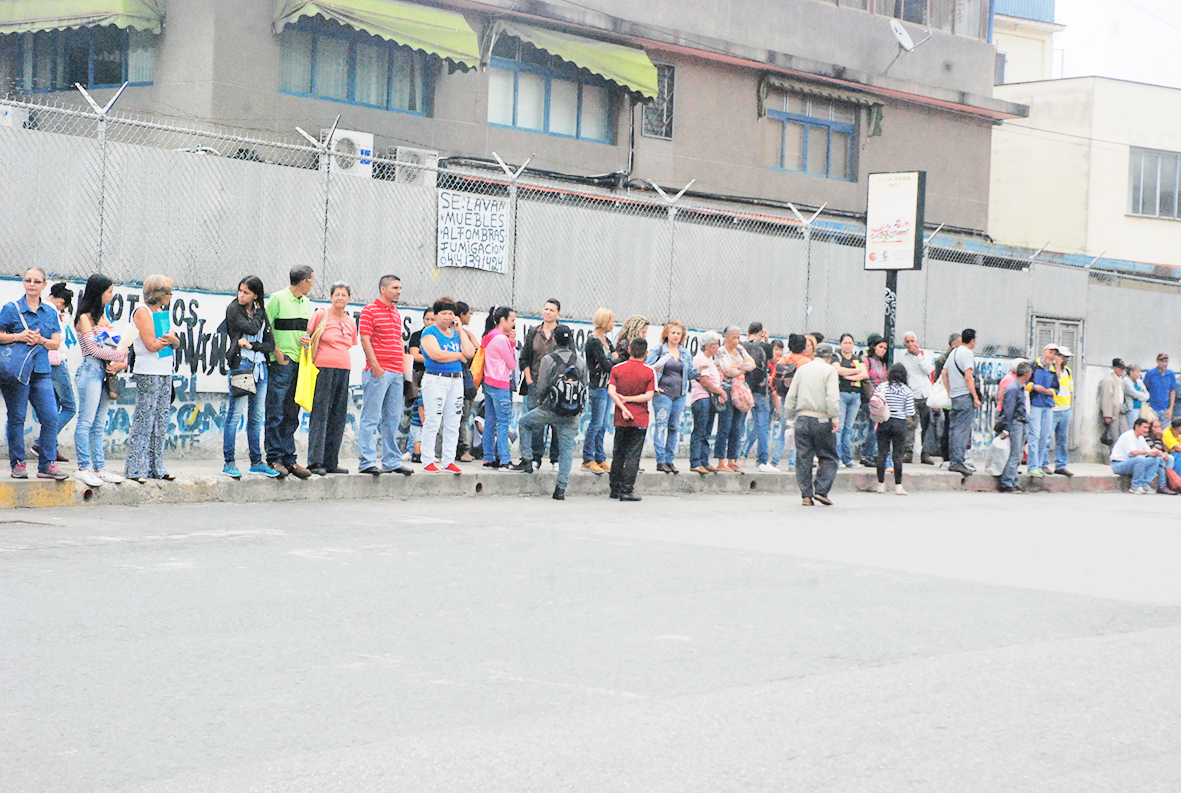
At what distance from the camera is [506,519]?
11.7m

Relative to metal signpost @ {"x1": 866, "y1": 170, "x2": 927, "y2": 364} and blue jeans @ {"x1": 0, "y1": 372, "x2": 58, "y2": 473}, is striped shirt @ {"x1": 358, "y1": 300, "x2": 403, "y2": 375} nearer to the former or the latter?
blue jeans @ {"x1": 0, "y1": 372, "x2": 58, "y2": 473}

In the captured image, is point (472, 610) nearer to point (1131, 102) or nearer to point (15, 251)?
point (15, 251)

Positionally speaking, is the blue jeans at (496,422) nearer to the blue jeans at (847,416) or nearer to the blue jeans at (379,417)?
the blue jeans at (379,417)

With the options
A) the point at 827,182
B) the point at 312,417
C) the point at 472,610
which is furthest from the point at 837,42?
the point at 472,610

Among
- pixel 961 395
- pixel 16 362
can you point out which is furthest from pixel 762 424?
pixel 16 362

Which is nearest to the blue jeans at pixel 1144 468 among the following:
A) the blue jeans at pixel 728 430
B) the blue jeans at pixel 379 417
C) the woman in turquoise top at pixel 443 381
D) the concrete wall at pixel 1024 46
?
the blue jeans at pixel 728 430

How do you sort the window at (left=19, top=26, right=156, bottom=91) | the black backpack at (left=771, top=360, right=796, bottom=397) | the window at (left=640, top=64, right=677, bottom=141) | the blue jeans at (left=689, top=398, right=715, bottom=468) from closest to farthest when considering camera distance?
the blue jeans at (left=689, top=398, right=715, bottom=468), the black backpack at (left=771, top=360, right=796, bottom=397), the window at (left=19, top=26, right=156, bottom=91), the window at (left=640, top=64, right=677, bottom=141)

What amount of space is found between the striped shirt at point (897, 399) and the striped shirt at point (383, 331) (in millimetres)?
6722

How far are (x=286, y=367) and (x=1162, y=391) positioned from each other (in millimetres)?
18189

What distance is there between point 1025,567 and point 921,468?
10215 mm

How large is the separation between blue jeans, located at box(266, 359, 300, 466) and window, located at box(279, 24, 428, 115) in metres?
10.9

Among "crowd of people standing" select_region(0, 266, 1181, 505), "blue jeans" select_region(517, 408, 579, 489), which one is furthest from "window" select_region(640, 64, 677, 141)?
"blue jeans" select_region(517, 408, 579, 489)

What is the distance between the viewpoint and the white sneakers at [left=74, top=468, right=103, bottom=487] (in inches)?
439

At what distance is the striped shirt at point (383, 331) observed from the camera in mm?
13109
